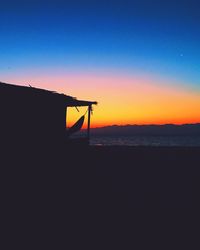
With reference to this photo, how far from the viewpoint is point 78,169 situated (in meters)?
14.3

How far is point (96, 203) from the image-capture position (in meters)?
9.30

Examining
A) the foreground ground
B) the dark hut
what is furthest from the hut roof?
the foreground ground

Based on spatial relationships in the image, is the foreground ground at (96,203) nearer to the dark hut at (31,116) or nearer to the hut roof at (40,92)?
the dark hut at (31,116)

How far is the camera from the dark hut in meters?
13.1

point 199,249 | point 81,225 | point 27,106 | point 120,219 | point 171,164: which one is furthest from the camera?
point 171,164

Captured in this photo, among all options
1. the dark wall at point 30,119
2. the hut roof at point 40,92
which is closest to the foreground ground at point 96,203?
the dark wall at point 30,119

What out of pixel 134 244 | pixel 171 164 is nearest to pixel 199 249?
pixel 134 244

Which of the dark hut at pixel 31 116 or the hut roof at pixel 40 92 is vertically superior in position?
the hut roof at pixel 40 92

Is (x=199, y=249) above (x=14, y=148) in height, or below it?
below

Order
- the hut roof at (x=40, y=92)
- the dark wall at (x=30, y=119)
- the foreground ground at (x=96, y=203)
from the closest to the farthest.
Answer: the foreground ground at (x=96, y=203) → the hut roof at (x=40, y=92) → the dark wall at (x=30, y=119)

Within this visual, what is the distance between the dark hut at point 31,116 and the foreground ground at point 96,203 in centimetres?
70

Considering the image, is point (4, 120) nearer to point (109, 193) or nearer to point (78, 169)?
point (78, 169)

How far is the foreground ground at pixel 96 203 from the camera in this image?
22.0 ft

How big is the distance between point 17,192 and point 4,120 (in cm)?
437
